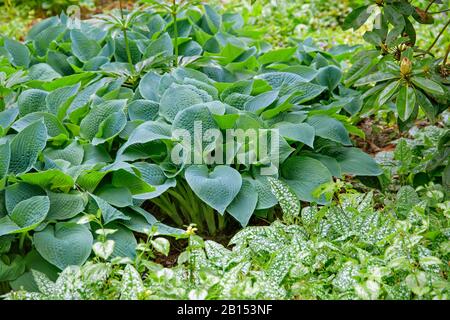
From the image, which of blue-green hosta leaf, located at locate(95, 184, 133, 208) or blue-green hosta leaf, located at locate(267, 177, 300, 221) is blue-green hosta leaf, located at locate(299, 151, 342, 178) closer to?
blue-green hosta leaf, located at locate(267, 177, 300, 221)

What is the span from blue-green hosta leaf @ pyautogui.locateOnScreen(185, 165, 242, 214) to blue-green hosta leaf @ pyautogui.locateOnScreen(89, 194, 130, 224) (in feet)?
→ 1.06

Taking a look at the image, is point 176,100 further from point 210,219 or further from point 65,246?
point 65,246

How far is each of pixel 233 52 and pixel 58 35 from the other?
1177mm

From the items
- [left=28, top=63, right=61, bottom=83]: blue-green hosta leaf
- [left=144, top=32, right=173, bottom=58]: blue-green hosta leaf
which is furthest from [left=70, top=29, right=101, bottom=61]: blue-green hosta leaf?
[left=144, top=32, right=173, bottom=58]: blue-green hosta leaf

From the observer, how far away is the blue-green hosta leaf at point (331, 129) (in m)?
3.24

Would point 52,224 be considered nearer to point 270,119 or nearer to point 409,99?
point 270,119

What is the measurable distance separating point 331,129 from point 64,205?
1342 millimetres

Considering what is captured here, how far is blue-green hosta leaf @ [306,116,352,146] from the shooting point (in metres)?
3.24

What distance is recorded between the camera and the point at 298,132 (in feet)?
10.2

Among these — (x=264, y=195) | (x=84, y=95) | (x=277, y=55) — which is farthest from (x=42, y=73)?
(x=264, y=195)

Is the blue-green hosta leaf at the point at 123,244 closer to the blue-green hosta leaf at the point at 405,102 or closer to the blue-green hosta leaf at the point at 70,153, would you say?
the blue-green hosta leaf at the point at 70,153

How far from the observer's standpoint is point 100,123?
3135mm
